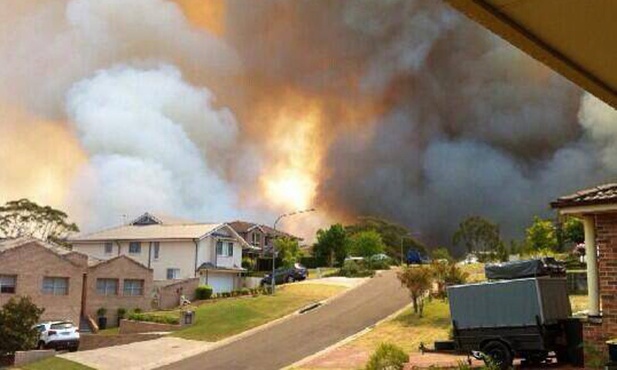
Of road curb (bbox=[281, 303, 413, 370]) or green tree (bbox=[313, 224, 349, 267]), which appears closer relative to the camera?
road curb (bbox=[281, 303, 413, 370])

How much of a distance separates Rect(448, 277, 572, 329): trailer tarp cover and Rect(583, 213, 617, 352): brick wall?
1.19 m

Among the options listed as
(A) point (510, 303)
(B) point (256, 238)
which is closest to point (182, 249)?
(B) point (256, 238)

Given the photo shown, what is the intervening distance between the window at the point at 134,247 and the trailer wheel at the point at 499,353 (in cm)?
4779

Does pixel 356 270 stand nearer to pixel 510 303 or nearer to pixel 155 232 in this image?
pixel 155 232

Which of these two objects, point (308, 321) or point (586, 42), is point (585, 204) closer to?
point (586, 42)

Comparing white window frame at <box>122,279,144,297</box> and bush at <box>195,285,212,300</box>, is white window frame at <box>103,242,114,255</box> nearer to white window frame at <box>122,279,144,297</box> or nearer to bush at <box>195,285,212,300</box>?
white window frame at <box>122,279,144,297</box>

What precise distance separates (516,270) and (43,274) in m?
35.2

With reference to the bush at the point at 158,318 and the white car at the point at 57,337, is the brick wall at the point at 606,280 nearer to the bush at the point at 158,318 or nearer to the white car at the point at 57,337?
the bush at the point at 158,318

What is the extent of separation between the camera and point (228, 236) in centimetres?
6106

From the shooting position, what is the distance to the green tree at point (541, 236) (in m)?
49.4

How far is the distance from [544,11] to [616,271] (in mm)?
12940

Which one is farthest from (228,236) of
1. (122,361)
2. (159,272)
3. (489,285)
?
(489,285)

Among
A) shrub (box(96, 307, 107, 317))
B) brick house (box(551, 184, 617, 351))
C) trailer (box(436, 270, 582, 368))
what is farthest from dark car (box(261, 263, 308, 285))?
brick house (box(551, 184, 617, 351))

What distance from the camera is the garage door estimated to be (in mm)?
56750
